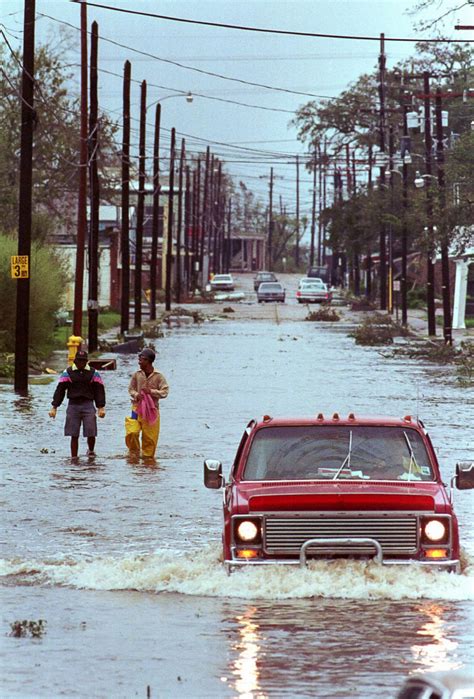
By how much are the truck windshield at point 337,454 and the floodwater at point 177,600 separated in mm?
856

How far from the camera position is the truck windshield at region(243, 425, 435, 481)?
12.0 meters

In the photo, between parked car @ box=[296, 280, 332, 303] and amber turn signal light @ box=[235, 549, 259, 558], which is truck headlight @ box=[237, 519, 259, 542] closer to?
amber turn signal light @ box=[235, 549, 259, 558]

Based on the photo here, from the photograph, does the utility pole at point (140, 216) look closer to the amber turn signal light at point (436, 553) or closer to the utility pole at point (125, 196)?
the utility pole at point (125, 196)

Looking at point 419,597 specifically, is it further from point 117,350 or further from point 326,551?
point 117,350

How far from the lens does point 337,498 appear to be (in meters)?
11.3

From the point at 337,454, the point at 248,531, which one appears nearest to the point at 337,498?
the point at 248,531

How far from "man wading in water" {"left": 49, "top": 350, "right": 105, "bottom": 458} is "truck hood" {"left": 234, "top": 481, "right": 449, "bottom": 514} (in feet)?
31.0

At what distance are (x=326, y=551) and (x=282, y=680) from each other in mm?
2427

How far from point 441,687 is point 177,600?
6589mm

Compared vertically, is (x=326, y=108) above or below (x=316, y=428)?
above

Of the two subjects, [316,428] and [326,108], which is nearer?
[316,428]

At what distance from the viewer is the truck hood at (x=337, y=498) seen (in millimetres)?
11242

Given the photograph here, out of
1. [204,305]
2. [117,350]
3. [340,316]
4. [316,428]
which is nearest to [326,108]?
[204,305]

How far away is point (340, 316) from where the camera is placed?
278ft
